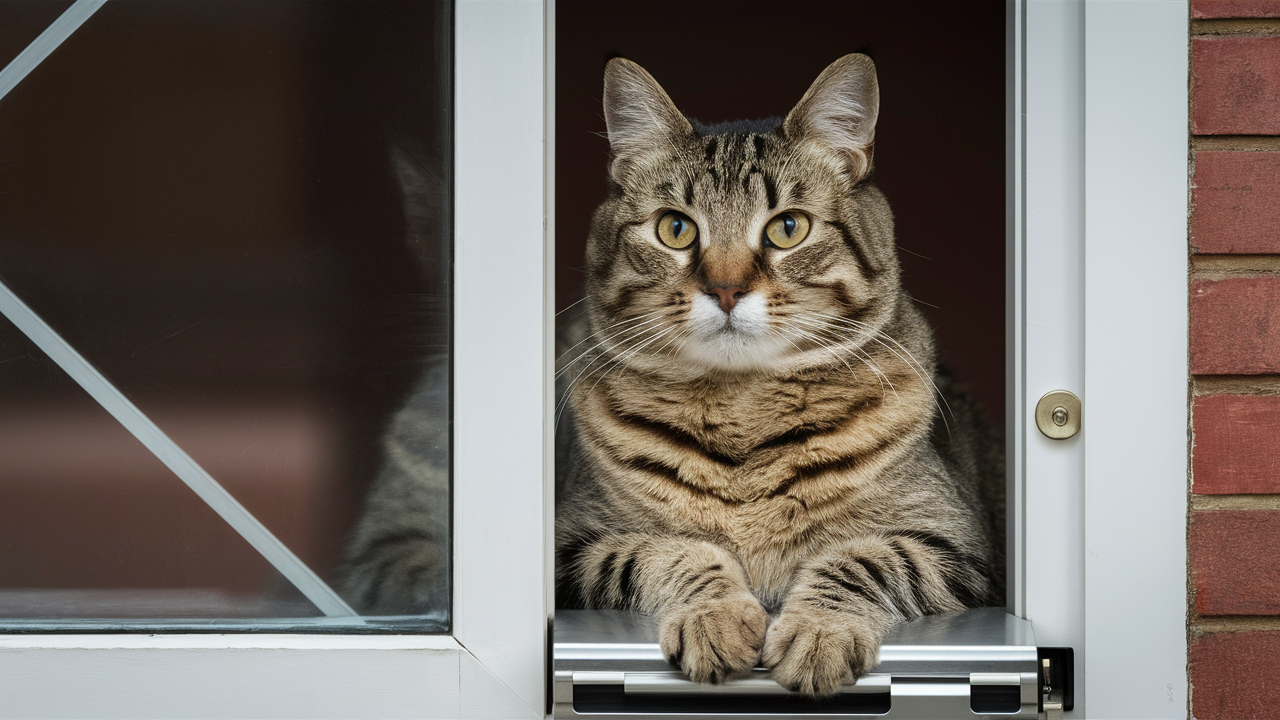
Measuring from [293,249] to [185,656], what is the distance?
17.6 inches

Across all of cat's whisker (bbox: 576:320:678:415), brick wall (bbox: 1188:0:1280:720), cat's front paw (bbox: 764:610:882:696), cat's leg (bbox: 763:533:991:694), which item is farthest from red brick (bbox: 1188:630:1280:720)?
cat's whisker (bbox: 576:320:678:415)

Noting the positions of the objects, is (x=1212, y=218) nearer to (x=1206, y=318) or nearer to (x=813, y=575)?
(x=1206, y=318)

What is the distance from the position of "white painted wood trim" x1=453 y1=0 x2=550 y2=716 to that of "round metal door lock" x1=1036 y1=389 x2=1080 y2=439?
1.82 feet

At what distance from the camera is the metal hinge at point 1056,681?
940mm

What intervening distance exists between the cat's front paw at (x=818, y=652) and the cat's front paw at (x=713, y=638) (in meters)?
0.02

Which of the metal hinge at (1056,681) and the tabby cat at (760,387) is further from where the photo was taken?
the tabby cat at (760,387)

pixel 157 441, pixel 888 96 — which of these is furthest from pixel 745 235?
pixel 888 96

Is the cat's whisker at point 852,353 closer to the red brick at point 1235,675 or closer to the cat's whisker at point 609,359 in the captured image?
the cat's whisker at point 609,359

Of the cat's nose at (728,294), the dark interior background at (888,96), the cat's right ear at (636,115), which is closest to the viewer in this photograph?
the cat's nose at (728,294)

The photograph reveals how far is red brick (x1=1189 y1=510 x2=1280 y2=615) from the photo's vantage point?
0.95 metres

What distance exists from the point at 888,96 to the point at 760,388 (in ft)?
3.47

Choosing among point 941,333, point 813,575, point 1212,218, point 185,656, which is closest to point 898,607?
point 813,575

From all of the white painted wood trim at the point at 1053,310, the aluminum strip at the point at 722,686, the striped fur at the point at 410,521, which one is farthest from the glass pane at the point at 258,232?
the white painted wood trim at the point at 1053,310

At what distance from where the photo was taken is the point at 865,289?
1.21m
